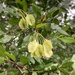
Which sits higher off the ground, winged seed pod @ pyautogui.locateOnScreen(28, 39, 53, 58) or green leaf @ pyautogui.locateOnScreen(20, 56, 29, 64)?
winged seed pod @ pyautogui.locateOnScreen(28, 39, 53, 58)

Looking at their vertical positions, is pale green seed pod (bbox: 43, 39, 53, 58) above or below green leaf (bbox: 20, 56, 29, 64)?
above

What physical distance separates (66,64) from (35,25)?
210 millimetres

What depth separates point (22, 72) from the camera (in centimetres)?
101

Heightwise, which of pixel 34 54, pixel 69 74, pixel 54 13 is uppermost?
pixel 54 13

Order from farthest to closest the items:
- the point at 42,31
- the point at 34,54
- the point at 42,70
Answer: the point at 42,31 < the point at 42,70 < the point at 34,54

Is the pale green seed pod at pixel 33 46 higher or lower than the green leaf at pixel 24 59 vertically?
higher

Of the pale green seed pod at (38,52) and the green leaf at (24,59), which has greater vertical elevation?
the pale green seed pod at (38,52)

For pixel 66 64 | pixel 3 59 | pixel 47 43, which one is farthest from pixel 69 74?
pixel 3 59

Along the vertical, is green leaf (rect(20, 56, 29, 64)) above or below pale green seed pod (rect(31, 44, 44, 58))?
below

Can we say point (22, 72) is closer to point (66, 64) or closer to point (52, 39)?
point (66, 64)

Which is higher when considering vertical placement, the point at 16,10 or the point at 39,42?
the point at 16,10

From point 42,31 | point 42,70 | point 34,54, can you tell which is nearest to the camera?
point 34,54

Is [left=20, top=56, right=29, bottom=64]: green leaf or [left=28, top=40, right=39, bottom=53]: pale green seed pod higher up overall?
[left=28, top=40, right=39, bottom=53]: pale green seed pod

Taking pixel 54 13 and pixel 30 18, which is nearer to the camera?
pixel 30 18
